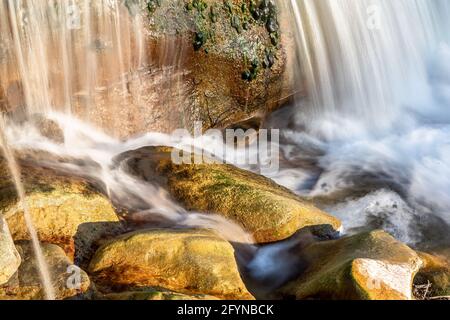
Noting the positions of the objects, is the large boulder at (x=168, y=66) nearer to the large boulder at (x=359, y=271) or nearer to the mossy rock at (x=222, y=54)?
the mossy rock at (x=222, y=54)

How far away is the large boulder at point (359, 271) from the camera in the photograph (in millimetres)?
4410

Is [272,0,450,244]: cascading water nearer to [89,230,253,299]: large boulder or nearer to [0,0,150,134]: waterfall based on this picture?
[0,0,150,134]: waterfall

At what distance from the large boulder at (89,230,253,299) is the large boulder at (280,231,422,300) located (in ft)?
2.16

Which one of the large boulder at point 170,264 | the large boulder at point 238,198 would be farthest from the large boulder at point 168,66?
the large boulder at point 170,264

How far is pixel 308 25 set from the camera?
10312 mm

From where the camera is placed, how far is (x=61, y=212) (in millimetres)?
5367

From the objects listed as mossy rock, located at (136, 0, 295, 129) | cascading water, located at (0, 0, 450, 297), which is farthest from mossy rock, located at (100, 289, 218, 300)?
mossy rock, located at (136, 0, 295, 129)

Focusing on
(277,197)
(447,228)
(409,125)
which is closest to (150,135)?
(277,197)

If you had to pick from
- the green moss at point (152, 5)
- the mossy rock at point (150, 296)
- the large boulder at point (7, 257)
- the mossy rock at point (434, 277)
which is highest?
the green moss at point (152, 5)

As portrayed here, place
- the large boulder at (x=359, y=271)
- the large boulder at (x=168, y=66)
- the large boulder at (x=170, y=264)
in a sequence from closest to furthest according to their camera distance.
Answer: the large boulder at (x=359, y=271) → the large boulder at (x=170, y=264) → the large boulder at (x=168, y=66)

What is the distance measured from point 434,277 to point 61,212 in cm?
385

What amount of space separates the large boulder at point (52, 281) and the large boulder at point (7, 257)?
0.05 metres

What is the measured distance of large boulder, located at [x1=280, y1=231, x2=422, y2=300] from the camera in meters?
4.41
